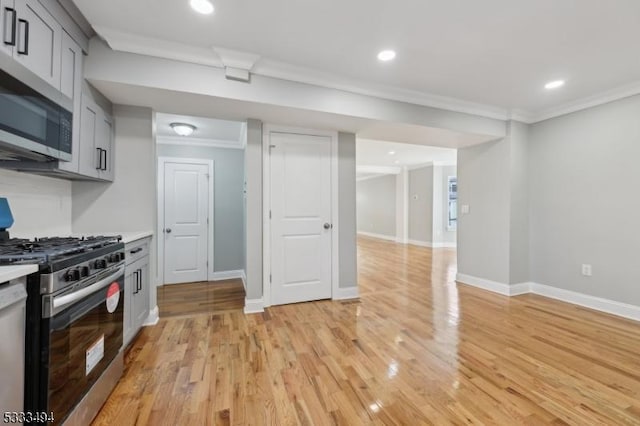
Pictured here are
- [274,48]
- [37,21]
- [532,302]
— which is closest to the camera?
[37,21]

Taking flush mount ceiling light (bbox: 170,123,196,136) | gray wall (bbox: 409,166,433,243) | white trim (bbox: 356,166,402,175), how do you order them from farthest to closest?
white trim (bbox: 356,166,402,175), gray wall (bbox: 409,166,433,243), flush mount ceiling light (bbox: 170,123,196,136)

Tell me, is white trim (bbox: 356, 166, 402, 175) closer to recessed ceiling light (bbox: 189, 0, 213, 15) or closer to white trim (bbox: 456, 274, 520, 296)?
white trim (bbox: 456, 274, 520, 296)

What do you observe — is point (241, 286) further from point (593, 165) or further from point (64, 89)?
point (593, 165)

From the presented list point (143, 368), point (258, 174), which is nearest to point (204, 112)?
point (258, 174)

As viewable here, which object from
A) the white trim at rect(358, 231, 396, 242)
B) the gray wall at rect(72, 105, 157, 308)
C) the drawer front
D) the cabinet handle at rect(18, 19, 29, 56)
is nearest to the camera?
the cabinet handle at rect(18, 19, 29, 56)

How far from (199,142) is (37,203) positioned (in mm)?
2683

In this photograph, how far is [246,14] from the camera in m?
1.98

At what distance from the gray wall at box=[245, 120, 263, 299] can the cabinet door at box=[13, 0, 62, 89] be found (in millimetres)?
1659

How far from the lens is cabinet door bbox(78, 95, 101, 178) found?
7.04ft

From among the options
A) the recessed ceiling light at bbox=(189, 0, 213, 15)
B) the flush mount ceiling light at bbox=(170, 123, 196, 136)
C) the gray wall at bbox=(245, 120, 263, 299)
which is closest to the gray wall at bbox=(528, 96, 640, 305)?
the gray wall at bbox=(245, 120, 263, 299)

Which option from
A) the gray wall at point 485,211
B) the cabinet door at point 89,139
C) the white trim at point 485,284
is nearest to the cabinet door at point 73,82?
the cabinet door at point 89,139

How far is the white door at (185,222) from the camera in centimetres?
442

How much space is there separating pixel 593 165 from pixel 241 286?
4984 millimetres

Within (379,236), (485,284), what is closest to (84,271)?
(485,284)
